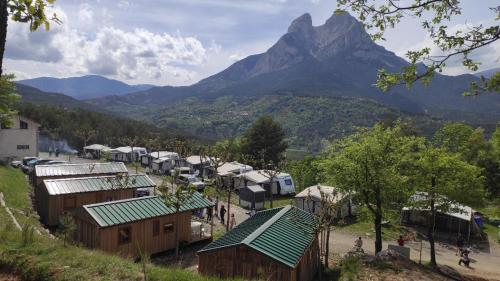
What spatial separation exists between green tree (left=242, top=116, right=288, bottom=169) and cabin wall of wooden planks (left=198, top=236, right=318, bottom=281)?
4596 centimetres

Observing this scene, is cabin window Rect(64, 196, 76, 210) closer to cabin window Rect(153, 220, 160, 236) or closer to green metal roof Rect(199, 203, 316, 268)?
cabin window Rect(153, 220, 160, 236)

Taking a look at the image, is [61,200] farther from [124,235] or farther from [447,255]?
[447,255]

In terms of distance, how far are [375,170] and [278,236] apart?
8.70 m

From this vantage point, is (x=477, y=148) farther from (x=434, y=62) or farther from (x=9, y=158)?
(x=9, y=158)

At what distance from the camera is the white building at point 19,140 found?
54250 mm

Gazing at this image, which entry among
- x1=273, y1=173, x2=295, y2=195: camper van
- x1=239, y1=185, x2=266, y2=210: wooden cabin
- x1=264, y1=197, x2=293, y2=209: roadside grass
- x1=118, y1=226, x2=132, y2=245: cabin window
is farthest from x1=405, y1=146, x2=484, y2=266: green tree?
x1=273, y1=173, x2=295, y2=195: camper van

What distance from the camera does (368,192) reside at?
23234mm

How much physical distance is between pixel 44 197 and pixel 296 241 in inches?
835

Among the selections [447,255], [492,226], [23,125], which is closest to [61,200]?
[447,255]

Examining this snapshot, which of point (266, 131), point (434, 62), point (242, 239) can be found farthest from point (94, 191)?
point (266, 131)

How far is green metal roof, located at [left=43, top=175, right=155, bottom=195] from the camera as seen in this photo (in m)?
28.1

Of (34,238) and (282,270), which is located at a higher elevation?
(34,238)

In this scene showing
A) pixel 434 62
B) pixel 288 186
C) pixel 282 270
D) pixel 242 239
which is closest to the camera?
pixel 434 62

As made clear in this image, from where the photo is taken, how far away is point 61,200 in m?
28.0
